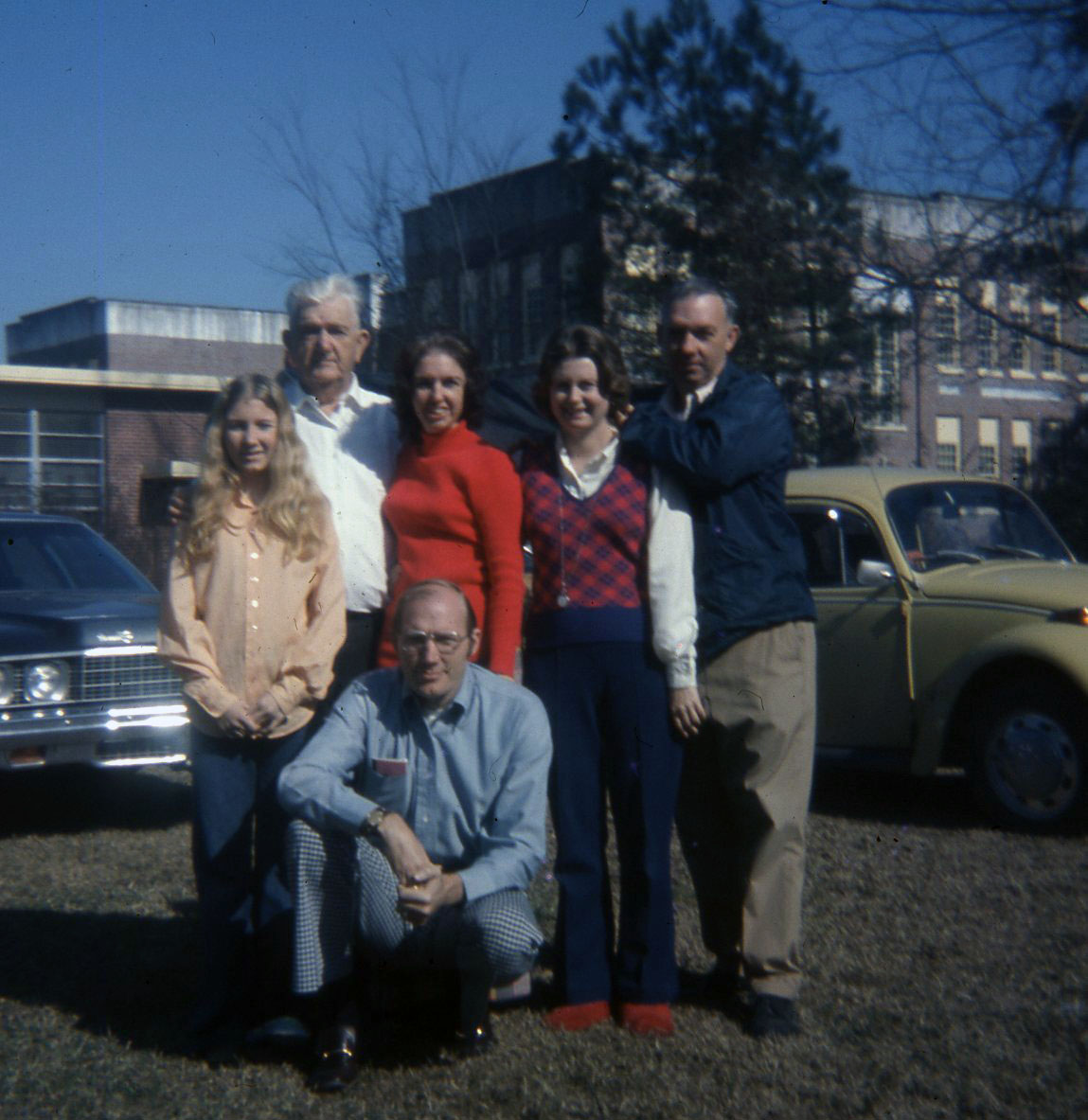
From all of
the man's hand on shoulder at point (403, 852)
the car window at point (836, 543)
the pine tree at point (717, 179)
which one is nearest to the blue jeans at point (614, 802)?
the man's hand on shoulder at point (403, 852)

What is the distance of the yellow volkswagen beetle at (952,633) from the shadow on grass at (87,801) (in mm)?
3707

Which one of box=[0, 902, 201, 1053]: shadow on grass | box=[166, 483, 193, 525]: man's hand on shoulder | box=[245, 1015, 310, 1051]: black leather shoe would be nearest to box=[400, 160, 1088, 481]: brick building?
box=[0, 902, 201, 1053]: shadow on grass

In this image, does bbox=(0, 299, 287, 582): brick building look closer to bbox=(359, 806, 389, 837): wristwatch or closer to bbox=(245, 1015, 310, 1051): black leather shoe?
bbox=(245, 1015, 310, 1051): black leather shoe

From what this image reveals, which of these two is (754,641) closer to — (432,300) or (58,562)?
(58,562)

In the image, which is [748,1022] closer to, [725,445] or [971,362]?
[725,445]

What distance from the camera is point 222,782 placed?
173 inches

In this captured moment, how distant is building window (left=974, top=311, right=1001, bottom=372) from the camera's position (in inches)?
607

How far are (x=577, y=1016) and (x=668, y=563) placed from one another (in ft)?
4.35

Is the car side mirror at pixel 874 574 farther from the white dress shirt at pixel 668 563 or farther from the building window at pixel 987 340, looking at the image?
the building window at pixel 987 340

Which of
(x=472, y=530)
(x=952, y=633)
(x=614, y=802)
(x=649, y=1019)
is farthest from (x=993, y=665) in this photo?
(x=472, y=530)

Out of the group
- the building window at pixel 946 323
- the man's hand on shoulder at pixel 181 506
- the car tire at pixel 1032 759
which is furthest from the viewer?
the building window at pixel 946 323

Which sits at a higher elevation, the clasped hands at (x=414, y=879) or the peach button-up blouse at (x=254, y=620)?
the peach button-up blouse at (x=254, y=620)

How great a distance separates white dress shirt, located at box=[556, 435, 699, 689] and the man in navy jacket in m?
0.08

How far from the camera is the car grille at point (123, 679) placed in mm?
7867
